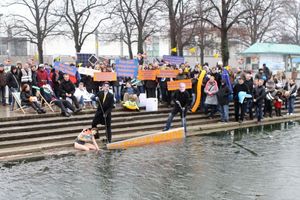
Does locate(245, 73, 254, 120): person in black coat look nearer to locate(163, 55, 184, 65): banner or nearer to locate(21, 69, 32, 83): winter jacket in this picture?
locate(163, 55, 184, 65): banner

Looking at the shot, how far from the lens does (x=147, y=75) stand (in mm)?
16500

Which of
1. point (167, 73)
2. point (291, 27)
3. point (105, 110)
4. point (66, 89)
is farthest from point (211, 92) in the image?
point (291, 27)

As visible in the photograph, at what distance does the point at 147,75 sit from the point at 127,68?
845mm

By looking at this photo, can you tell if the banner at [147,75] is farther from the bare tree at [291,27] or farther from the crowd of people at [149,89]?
the bare tree at [291,27]

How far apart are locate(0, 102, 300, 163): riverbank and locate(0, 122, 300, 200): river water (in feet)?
3.73

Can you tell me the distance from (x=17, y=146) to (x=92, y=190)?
15.3 feet

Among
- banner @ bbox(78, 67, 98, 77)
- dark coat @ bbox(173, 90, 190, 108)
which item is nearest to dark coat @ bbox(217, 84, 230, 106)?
dark coat @ bbox(173, 90, 190, 108)

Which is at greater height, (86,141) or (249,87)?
(249,87)

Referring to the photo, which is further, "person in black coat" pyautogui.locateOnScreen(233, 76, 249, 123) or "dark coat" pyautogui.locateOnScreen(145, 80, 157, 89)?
"dark coat" pyautogui.locateOnScreen(145, 80, 157, 89)

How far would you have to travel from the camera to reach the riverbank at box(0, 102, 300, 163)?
11.1 m

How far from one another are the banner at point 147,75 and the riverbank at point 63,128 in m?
1.31

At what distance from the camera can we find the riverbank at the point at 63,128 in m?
11.1

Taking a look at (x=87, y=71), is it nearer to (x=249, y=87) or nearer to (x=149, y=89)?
(x=149, y=89)

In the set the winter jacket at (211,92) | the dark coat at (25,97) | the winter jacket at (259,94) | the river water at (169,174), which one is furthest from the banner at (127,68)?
the river water at (169,174)
